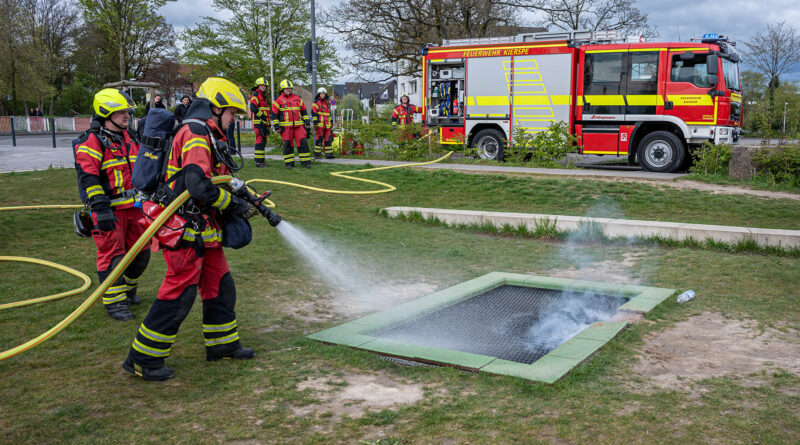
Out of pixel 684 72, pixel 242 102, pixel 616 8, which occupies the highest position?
pixel 616 8

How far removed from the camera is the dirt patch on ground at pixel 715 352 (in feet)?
12.9

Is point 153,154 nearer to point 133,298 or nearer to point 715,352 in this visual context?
point 133,298

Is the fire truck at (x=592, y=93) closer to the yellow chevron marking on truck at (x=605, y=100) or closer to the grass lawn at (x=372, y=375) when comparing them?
the yellow chevron marking on truck at (x=605, y=100)

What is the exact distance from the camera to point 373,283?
262 inches

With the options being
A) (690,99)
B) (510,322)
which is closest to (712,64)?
(690,99)

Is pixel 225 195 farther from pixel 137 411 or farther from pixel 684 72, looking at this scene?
pixel 684 72

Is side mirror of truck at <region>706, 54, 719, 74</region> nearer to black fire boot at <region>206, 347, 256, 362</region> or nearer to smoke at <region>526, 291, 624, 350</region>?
smoke at <region>526, 291, 624, 350</region>

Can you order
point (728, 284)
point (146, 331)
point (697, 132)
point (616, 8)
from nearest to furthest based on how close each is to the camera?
point (146, 331) < point (728, 284) < point (697, 132) < point (616, 8)

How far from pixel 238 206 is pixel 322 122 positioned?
12970 millimetres

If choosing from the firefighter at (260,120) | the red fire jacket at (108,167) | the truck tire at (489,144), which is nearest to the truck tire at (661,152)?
the truck tire at (489,144)

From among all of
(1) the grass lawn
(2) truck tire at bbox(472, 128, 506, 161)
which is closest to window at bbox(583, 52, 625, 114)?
(2) truck tire at bbox(472, 128, 506, 161)

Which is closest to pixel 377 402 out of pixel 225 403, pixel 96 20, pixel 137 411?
pixel 225 403

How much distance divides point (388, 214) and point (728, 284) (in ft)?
18.1

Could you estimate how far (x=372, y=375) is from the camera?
4.00m
